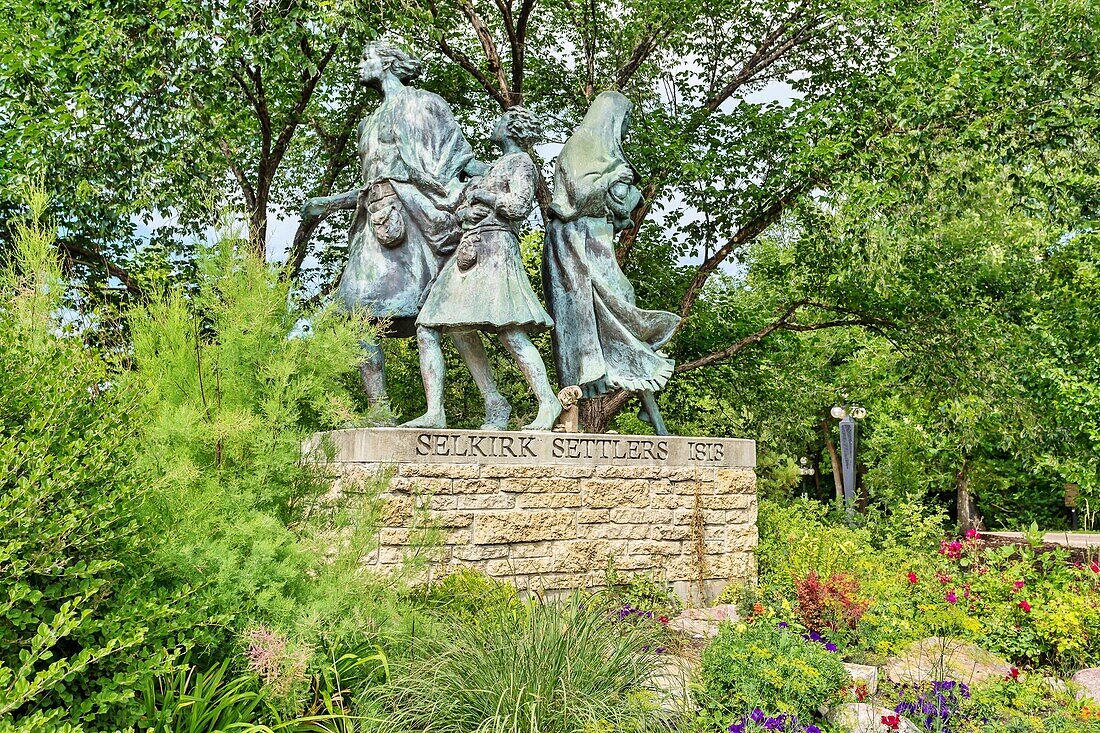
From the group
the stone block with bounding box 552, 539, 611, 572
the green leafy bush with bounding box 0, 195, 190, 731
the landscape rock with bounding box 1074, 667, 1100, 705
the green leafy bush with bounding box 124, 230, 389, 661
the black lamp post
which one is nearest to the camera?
the green leafy bush with bounding box 0, 195, 190, 731

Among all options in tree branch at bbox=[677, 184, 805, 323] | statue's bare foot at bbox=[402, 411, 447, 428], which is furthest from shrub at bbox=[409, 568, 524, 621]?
tree branch at bbox=[677, 184, 805, 323]

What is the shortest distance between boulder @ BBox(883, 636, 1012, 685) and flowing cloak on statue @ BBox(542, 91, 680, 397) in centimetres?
295

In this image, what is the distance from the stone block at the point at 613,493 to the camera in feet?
24.0

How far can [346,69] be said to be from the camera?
40.2ft

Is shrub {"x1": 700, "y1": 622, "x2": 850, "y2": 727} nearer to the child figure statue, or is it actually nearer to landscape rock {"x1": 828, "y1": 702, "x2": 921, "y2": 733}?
landscape rock {"x1": 828, "y1": 702, "x2": 921, "y2": 733}

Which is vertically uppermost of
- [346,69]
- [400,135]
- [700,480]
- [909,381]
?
[346,69]

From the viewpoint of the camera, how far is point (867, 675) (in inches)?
204

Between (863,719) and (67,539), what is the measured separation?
3272 mm

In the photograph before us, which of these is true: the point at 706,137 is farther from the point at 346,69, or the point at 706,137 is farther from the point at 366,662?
the point at 366,662

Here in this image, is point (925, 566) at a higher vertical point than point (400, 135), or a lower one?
lower

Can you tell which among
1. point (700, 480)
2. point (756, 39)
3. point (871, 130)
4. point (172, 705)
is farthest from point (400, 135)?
point (756, 39)

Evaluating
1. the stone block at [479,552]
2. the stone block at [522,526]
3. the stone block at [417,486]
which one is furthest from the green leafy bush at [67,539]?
the stone block at [522,526]

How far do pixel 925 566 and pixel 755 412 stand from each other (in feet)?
19.8

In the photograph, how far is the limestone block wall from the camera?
6480mm
